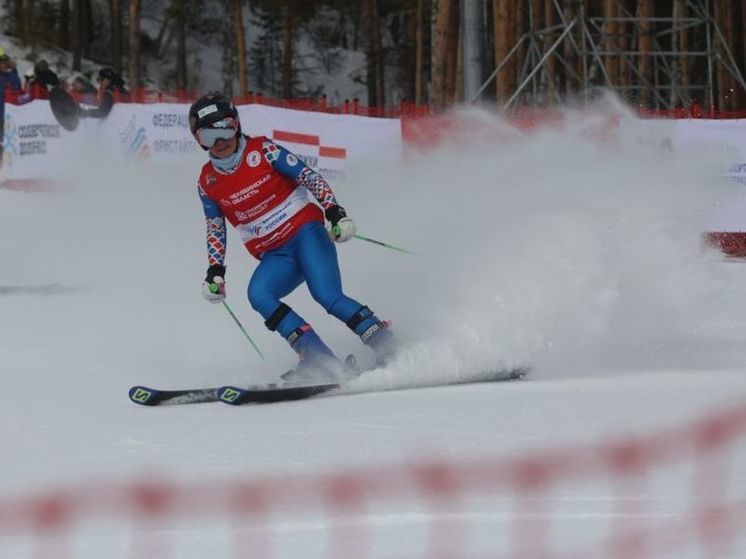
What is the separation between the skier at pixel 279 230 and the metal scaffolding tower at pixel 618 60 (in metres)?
9.82

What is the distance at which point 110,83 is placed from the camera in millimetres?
18234

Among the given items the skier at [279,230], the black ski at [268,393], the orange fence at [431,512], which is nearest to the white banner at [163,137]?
the skier at [279,230]

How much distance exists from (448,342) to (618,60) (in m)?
18.9

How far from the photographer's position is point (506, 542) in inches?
166

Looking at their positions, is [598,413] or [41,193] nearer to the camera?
[598,413]

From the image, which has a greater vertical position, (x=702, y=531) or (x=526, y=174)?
(x=526, y=174)

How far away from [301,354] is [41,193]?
37.8 ft

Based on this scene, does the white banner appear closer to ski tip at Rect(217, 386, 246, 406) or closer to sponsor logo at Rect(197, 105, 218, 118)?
sponsor logo at Rect(197, 105, 218, 118)

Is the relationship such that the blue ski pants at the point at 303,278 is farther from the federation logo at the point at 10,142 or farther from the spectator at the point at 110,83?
the federation logo at the point at 10,142

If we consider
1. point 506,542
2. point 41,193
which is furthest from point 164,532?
point 41,193

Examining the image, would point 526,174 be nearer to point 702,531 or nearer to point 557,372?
point 557,372

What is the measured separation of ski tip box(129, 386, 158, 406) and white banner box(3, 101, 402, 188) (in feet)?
28.8

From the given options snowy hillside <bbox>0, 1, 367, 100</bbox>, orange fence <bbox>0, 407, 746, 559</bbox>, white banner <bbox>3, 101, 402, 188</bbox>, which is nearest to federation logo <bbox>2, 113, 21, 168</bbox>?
white banner <bbox>3, 101, 402, 188</bbox>

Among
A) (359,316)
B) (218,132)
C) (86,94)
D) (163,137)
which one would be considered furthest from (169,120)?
(359,316)
